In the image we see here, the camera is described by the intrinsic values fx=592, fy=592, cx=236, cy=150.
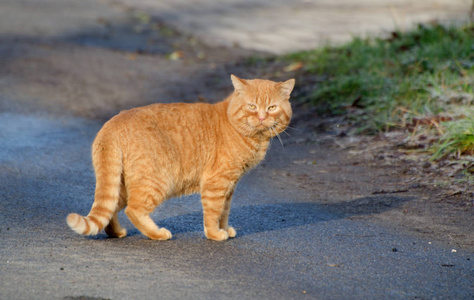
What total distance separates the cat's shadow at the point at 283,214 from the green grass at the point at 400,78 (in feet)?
4.45

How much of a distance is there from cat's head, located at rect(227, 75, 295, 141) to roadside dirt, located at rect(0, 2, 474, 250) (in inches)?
48.5

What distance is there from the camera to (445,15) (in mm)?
13883

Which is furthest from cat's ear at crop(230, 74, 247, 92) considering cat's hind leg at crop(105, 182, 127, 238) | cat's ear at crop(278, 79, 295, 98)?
cat's hind leg at crop(105, 182, 127, 238)

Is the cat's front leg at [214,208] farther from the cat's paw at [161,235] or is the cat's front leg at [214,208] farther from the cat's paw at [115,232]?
the cat's paw at [115,232]

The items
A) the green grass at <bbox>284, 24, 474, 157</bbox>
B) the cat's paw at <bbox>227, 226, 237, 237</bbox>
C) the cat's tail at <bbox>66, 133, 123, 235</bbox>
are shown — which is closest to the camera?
the cat's tail at <bbox>66, 133, 123, 235</bbox>

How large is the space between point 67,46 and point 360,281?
31.2 feet

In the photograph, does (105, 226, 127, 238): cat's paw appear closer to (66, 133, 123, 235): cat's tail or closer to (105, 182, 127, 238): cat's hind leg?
(105, 182, 127, 238): cat's hind leg

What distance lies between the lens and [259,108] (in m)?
4.91

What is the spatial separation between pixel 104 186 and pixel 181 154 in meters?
0.69

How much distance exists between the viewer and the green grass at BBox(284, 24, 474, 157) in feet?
25.0

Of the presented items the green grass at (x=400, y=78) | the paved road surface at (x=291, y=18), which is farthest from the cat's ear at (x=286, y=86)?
the paved road surface at (x=291, y=18)

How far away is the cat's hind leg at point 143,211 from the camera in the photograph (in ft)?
14.6

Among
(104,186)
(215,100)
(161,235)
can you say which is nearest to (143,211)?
(161,235)

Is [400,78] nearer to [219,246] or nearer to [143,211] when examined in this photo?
[219,246]
